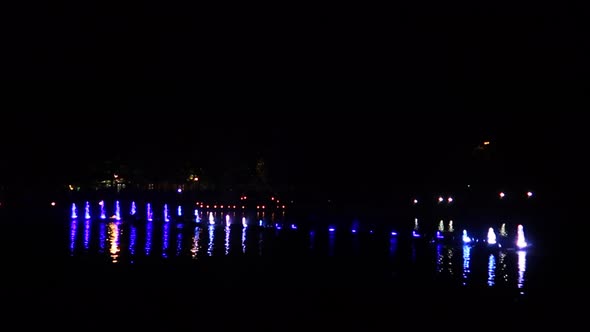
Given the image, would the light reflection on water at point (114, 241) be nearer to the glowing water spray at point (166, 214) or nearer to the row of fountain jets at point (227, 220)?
the glowing water spray at point (166, 214)

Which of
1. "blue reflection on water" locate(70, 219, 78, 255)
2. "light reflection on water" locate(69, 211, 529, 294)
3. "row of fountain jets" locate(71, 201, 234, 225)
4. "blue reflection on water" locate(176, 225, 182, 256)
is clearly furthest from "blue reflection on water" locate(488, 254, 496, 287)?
"row of fountain jets" locate(71, 201, 234, 225)

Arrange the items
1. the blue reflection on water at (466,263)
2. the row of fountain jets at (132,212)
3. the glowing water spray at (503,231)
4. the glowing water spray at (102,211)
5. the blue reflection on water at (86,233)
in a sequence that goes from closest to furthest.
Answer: the blue reflection on water at (466,263) → the glowing water spray at (503,231) → the blue reflection on water at (86,233) → the row of fountain jets at (132,212) → the glowing water spray at (102,211)

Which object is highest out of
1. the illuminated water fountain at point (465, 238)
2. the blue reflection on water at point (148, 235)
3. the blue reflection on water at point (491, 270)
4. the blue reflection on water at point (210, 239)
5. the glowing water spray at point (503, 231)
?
the glowing water spray at point (503, 231)

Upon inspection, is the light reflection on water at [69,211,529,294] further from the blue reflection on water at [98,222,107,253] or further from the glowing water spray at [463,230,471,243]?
the glowing water spray at [463,230,471,243]

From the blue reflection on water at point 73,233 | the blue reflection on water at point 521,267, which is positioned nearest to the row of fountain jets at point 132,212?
the blue reflection on water at point 73,233

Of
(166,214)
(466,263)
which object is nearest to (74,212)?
(166,214)

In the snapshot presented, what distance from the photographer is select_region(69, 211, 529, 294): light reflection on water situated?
1558 centimetres

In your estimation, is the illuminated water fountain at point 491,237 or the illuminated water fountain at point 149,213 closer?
the illuminated water fountain at point 491,237

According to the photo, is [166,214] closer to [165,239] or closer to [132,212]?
[132,212]

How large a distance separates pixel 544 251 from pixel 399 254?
3.28 m

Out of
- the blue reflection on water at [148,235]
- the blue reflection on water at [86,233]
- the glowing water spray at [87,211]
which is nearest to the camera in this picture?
the blue reflection on water at [148,235]

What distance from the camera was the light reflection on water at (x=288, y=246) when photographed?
51.1ft

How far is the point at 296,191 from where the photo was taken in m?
38.0

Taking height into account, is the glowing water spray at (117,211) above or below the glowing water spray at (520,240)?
below
